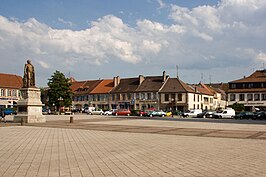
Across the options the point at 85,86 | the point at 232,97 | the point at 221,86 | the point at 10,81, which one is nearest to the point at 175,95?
the point at 232,97

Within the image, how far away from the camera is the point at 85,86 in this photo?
100 meters

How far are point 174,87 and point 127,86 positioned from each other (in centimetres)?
1521

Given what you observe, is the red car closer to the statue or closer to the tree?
the tree

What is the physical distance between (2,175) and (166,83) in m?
75.0

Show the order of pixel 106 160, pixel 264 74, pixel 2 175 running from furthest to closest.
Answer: pixel 264 74, pixel 106 160, pixel 2 175

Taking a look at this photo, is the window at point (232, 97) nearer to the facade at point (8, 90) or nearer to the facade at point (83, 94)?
the facade at point (83, 94)

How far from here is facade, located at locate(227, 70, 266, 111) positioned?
7153cm

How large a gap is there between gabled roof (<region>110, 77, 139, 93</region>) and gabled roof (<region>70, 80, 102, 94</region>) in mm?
9430

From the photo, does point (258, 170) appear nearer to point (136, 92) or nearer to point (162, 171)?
point (162, 171)

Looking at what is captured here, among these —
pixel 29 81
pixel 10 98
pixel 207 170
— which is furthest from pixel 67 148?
pixel 10 98

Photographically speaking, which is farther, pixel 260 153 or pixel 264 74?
pixel 264 74

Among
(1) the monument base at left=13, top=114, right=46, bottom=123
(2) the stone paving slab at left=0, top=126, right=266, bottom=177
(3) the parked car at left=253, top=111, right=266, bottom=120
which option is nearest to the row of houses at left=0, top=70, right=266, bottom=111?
(3) the parked car at left=253, top=111, right=266, bottom=120

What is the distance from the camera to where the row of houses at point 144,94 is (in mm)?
79312

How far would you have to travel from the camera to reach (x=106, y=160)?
434 inches
